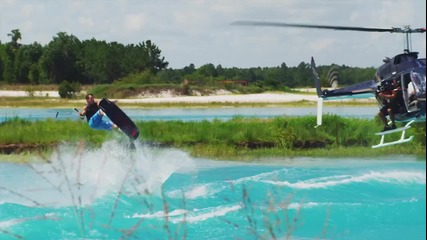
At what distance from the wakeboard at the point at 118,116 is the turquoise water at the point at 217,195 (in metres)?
0.53

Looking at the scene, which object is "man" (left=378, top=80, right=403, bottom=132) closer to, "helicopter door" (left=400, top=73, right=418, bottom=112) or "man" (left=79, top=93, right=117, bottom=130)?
"helicopter door" (left=400, top=73, right=418, bottom=112)

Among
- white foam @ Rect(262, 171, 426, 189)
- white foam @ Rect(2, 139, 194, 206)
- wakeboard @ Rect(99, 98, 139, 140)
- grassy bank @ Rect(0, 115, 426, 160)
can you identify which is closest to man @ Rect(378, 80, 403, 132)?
wakeboard @ Rect(99, 98, 139, 140)

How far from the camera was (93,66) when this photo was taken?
57.9 m

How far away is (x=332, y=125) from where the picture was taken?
2577 centimetres

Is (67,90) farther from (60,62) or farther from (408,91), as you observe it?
(408,91)

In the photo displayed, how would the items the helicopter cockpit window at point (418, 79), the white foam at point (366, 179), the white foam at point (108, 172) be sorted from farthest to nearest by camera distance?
the white foam at point (366, 179) → the white foam at point (108, 172) → the helicopter cockpit window at point (418, 79)

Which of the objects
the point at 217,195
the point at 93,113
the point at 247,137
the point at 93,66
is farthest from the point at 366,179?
the point at 93,66

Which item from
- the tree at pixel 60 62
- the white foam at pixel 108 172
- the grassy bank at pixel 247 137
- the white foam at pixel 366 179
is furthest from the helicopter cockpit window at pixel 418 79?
the tree at pixel 60 62

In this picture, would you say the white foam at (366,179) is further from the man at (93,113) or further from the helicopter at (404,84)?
the helicopter at (404,84)

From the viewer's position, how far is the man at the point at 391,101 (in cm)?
1050

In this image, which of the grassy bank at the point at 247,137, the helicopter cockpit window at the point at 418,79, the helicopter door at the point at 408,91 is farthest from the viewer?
the grassy bank at the point at 247,137

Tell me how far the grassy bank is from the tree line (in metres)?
28.3

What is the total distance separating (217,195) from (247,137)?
27.1 ft

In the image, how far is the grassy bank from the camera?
23.8 m
